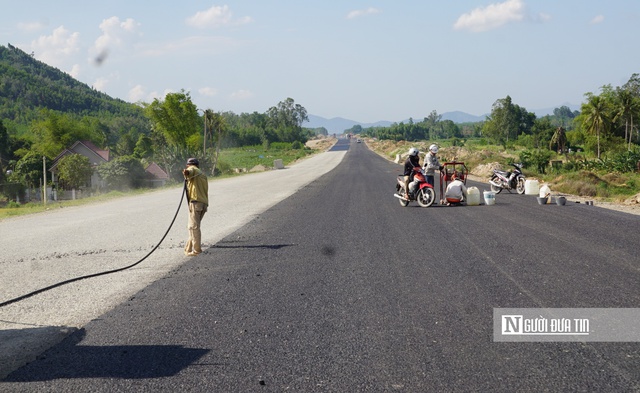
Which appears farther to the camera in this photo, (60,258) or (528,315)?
(60,258)

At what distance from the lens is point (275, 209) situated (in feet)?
60.4

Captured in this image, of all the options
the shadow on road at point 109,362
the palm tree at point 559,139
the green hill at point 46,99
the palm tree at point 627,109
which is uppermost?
the green hill at point 46,99

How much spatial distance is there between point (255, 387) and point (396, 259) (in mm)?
5110

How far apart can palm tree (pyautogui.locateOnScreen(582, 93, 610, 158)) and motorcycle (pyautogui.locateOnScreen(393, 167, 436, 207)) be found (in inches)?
2534

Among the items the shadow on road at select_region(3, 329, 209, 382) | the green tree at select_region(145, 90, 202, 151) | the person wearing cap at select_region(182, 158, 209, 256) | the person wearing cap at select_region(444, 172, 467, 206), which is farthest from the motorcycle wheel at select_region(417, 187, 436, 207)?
the green tree at select_region(145, 90, 202, 151)

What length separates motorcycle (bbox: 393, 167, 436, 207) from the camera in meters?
16.7

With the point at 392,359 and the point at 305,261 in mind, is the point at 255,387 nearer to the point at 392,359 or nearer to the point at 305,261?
the point at 392,359

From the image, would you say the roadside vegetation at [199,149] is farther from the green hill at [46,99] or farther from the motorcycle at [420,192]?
the motorcycle at [420,192]

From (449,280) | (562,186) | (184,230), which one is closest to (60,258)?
(184,230)

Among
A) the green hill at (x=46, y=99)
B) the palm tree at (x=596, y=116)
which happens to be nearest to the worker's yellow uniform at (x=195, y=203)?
the palm tree at (x=596, y=116)

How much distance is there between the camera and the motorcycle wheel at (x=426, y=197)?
16.7m

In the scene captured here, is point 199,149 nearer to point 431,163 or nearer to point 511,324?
point 431,163

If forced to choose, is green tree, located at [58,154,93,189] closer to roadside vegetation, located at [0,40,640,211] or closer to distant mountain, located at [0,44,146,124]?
roadside vegetation, located at [0,40,640,211]

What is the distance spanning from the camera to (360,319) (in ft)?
19.7
